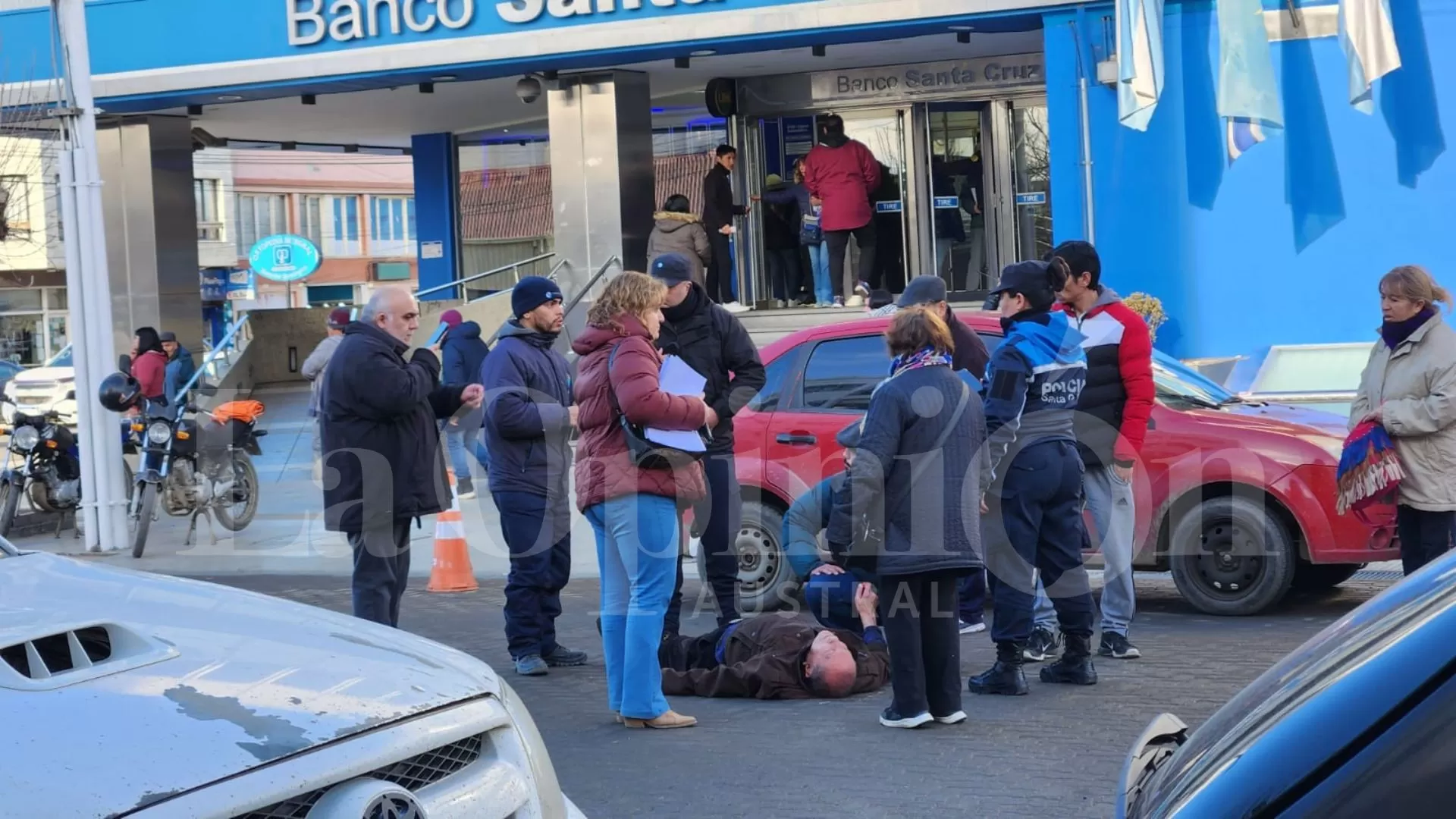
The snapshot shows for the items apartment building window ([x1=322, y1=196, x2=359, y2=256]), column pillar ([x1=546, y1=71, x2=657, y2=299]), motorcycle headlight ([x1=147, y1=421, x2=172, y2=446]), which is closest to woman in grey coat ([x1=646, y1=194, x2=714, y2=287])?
column pillar ([x1=546, y1=71, x2=657, y2=299])

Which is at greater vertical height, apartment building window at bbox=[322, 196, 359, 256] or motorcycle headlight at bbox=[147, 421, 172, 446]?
apartment building window at bbox=[322, 196, 359, 256]

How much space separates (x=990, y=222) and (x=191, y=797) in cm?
1829

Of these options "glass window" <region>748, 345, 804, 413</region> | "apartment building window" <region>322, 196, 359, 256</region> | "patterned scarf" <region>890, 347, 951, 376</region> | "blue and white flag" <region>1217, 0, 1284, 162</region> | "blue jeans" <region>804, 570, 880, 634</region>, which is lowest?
"blue jeans" <region>804, 570, 880, 634</region>

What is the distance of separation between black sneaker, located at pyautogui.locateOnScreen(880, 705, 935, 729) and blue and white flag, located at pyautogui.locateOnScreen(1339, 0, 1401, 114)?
10329mm

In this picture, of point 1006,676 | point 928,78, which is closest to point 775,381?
point 1006,676

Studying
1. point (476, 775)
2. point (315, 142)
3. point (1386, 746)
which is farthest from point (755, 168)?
point (1386, 746)

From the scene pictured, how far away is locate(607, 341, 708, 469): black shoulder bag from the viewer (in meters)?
6.21

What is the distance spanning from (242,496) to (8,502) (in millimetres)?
2208

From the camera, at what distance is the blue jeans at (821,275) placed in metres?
18.5

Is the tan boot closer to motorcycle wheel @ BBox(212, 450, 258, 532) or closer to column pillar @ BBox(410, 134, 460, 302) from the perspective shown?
motorcycle wheel @ BBox(212, 450, 258, 532)

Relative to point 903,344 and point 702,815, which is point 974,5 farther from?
point 702,815

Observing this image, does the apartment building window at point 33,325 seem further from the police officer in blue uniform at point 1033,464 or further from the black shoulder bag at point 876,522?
the black shoulder bag at point 876,522

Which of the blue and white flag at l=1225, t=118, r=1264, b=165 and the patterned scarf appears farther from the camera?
the blue and white flag at l=1225, t=118, r=1264, b=165

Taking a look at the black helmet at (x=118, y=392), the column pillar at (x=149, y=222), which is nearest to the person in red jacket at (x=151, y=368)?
the black helmet at (x=118, y=392)
